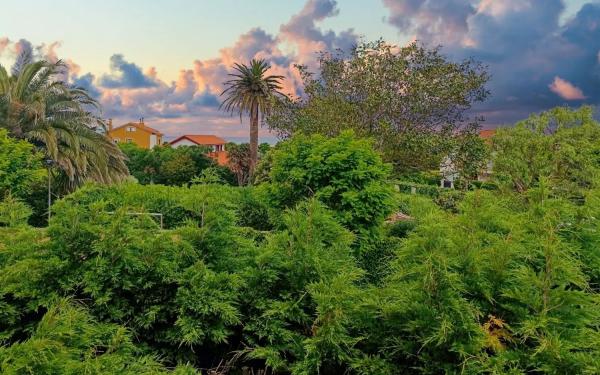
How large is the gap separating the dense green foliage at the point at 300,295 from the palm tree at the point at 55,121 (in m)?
15.3

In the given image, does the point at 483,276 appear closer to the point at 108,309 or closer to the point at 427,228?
the point at 427,228

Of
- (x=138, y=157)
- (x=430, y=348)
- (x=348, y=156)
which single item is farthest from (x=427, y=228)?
(x=138, y=157)

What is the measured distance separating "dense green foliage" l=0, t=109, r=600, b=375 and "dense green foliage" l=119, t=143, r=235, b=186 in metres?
42.4

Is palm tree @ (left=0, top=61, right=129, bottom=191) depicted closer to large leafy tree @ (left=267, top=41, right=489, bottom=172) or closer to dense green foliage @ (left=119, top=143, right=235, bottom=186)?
large leafy tree @ (left=267, top=41, right=489, bottom=172)

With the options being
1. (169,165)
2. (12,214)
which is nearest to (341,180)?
(12,214)

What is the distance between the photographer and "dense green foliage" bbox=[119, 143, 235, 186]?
4928 centimetres

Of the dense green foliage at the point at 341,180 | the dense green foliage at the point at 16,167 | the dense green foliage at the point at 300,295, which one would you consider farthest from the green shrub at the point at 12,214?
the dense green foliage at the point at 16,167

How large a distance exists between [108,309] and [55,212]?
1.37 m

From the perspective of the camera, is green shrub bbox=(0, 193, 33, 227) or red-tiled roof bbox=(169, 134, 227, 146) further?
red-tiled roof bbox=(169, 134, 227, 146)

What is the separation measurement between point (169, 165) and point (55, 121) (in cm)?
2969

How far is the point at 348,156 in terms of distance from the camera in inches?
454

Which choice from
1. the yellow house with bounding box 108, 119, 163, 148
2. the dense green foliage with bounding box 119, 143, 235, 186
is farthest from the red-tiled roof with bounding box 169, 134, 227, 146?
the dense green foliage with bounding box 119, 143, 235, 186

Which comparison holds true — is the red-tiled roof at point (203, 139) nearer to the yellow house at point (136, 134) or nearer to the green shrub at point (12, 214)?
Result: the yellow house at point (136, 134)

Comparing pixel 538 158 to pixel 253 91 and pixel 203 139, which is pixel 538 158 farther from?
pixel 203 139
